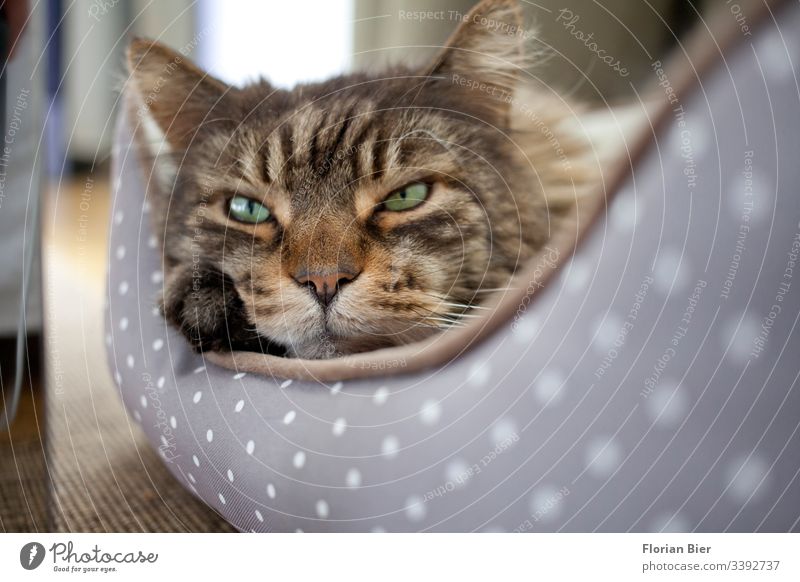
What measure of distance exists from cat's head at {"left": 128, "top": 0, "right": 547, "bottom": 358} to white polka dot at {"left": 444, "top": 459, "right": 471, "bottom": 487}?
0.10 m

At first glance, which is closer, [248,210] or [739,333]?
[739,333]

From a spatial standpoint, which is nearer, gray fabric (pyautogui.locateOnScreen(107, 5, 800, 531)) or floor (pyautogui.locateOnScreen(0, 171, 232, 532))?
gray fabric (pyautogui.locateOnScreen(107, 5, 800, 531))

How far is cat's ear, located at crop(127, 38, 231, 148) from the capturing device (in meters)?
0.56

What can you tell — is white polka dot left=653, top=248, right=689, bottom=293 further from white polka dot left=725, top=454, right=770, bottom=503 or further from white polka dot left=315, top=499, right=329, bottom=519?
white polka dot left=315, top=499, right=329, bottom=519

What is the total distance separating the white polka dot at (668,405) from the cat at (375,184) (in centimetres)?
14

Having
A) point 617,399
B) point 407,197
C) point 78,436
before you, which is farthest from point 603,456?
point 78,436

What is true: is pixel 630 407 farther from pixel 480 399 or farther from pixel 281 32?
pixel 281 32

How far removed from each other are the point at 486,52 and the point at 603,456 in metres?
0.33

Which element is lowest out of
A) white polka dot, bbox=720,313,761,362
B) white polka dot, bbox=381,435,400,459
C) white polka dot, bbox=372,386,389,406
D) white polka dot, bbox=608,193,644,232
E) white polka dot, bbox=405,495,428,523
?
white polka dot, bbox=405,495,428,523

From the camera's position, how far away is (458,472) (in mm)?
520

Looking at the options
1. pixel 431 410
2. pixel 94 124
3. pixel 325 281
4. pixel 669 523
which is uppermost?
pixel 94 124

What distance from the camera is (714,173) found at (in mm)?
461
